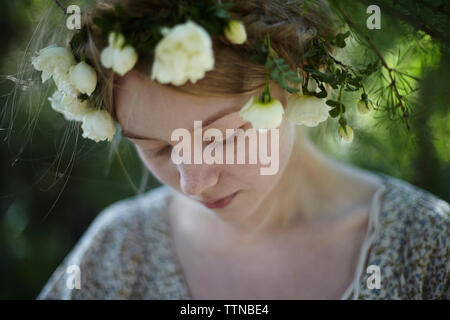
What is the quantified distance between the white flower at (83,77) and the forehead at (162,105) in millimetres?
48

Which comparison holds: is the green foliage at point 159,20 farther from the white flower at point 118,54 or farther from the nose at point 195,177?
the nose at point 195,177

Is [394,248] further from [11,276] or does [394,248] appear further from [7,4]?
[11,276]

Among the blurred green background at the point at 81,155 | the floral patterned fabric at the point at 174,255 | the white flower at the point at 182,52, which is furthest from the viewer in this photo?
the floral patterned fabric at the point at 174,255

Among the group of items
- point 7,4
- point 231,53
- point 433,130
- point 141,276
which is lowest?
point 141,276

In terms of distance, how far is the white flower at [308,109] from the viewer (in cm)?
69

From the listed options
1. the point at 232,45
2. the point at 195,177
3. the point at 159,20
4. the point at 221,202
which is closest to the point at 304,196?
the point at 221,202

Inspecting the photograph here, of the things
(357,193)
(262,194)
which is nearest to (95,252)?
(262,194)

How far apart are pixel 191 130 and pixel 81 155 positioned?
345 millimetres

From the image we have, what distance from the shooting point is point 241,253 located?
1.11m

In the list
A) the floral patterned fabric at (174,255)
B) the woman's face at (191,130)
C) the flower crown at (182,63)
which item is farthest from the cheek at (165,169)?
the floral patterned fabric at (174,255)

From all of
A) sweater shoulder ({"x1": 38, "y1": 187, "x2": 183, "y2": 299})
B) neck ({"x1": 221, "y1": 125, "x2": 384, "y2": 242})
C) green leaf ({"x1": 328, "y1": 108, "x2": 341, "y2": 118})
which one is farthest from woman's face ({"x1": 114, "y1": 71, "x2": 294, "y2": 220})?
sweater shoulder ({"x1": 38, "y1": 187, "x2": 183, "y2": 299})

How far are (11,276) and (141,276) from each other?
2.56ft

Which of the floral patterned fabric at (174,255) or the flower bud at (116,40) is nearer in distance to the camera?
the flower bud at (116,40)

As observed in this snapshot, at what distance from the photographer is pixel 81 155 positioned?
0.94 m
